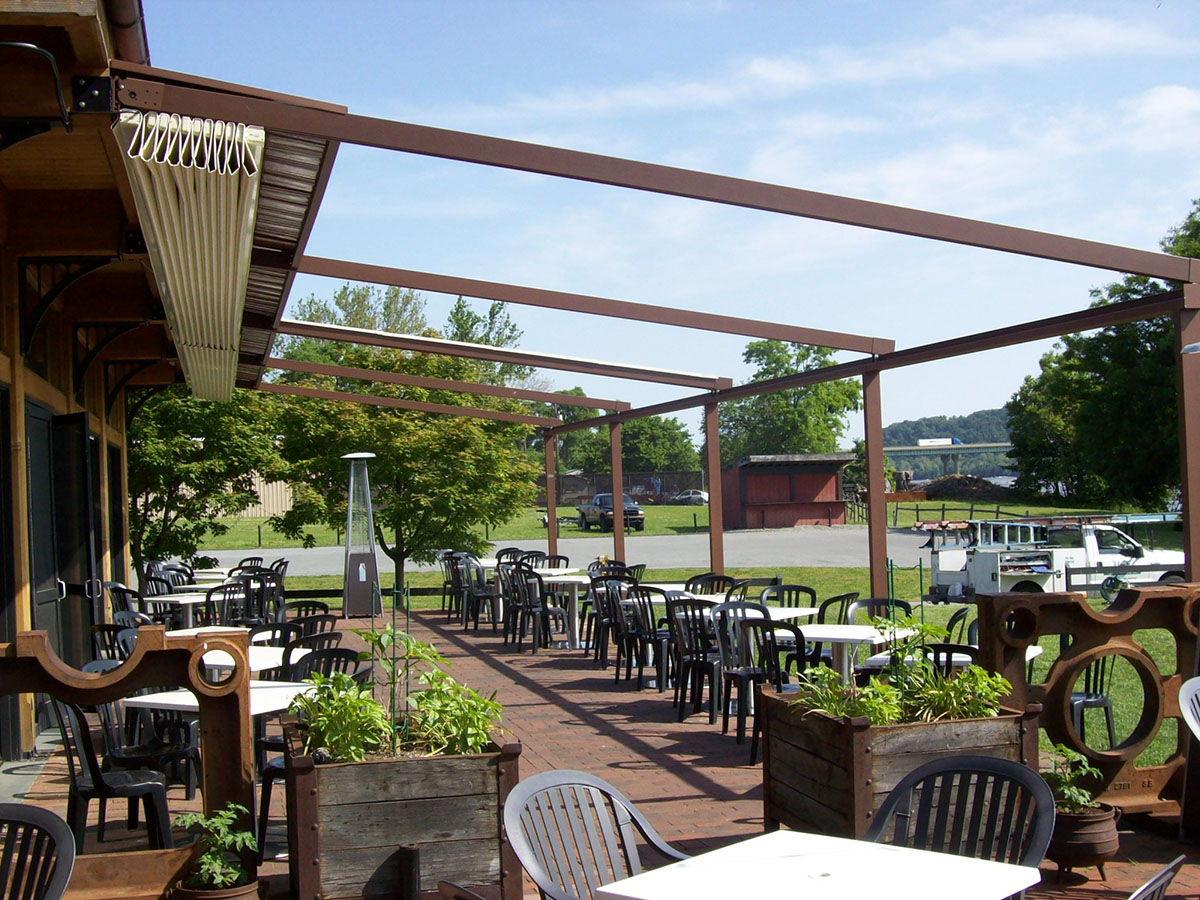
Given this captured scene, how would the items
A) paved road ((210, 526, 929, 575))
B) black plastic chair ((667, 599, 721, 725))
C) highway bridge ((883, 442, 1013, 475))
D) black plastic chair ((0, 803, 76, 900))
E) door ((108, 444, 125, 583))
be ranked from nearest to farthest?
black plastic chair ((0, 803, 76, 900))
black plastic chair ((667, 599, 721, 725))
door ((108, 444, 125, 583))
paved road ((210, 526, 929, 575))
highway bridge ((883, 442, 1013, 475))

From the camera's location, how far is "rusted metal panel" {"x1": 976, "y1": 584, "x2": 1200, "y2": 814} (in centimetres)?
516

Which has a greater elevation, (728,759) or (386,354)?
(386,354)

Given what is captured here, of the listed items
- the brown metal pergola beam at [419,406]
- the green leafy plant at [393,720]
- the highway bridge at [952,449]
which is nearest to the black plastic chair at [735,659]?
the green leafy plant at [393,720]

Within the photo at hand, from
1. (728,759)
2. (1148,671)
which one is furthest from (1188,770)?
(728,759)

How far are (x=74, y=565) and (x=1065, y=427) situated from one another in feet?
165

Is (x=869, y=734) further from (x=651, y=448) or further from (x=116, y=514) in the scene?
(x=651, y=448)

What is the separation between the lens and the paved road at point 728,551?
28141mm

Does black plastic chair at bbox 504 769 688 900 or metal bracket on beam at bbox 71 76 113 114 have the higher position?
metal bracket on beam at bbox 71 76 113 114

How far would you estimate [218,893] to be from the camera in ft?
12.0

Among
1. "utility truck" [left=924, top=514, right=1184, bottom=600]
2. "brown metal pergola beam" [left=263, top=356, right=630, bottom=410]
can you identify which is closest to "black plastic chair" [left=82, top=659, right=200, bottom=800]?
"brown metal pergola beam" [left=263, top=356, right=630, bottom=410]

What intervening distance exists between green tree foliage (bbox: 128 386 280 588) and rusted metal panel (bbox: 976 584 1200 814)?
1279 centimetres

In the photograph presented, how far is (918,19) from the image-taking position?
5.64 metres

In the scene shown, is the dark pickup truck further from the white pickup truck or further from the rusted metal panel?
the rusted metal panel

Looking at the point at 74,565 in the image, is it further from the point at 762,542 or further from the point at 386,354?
the point at 762,542
